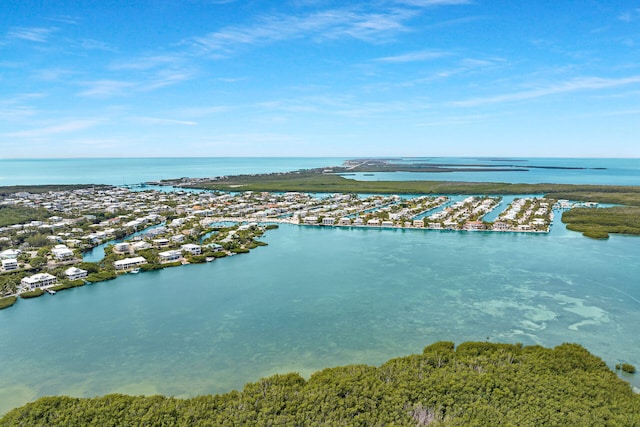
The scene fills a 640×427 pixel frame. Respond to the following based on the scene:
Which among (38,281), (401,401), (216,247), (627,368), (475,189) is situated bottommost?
(627,368)

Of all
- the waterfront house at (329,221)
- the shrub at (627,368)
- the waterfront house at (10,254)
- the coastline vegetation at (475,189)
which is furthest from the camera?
the coastline vegetation at (475,189)

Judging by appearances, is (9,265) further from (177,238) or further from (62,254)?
(177,238)

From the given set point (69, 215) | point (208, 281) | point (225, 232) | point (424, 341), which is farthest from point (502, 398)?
point (69, 215)

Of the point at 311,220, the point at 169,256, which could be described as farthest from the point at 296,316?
the point at 311,220

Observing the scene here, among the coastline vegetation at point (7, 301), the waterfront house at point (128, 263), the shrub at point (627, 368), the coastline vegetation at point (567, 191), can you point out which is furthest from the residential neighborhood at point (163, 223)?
the shrub at point (627, 368)

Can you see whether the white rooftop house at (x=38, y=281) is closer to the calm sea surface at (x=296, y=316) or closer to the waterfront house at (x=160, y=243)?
→ the calm sea surface at (x=296, y=316)
